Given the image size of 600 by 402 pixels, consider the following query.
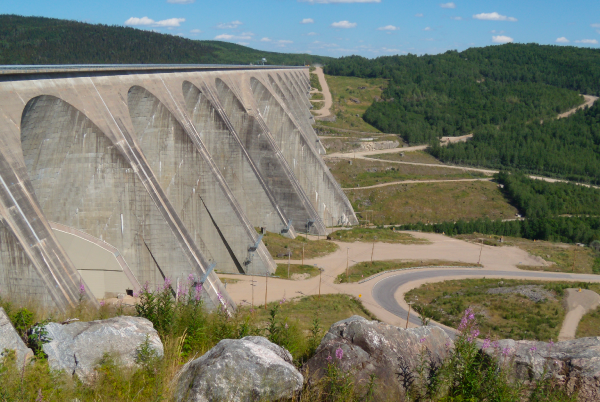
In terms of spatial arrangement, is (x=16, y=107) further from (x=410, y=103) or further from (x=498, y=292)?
(x=410, y=103)

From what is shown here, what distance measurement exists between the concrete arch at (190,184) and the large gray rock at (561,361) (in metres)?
17.7

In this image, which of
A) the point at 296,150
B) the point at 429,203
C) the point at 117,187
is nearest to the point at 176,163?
the point at 117,187

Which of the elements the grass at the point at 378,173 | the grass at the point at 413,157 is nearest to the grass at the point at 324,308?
the grass at the point at 378,173

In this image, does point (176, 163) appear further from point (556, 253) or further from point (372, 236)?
point (556, 253)

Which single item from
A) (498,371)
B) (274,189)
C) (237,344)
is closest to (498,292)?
(274,189)

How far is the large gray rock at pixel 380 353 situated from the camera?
704cm

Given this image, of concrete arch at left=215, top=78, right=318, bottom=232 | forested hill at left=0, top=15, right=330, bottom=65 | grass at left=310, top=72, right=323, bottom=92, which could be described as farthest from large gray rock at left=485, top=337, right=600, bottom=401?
grass at left=310, top=72, right=323, bottom=92

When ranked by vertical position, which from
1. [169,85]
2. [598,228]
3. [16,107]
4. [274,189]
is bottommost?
[598,228]

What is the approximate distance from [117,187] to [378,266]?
16967 millimetres

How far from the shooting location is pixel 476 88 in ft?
360

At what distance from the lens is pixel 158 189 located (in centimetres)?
1850

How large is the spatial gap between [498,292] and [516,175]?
142 ft

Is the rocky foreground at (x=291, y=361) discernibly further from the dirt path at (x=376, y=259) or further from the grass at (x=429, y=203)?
the grass at (x=429, y=203)

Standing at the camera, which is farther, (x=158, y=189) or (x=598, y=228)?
(x=598, y=228)
